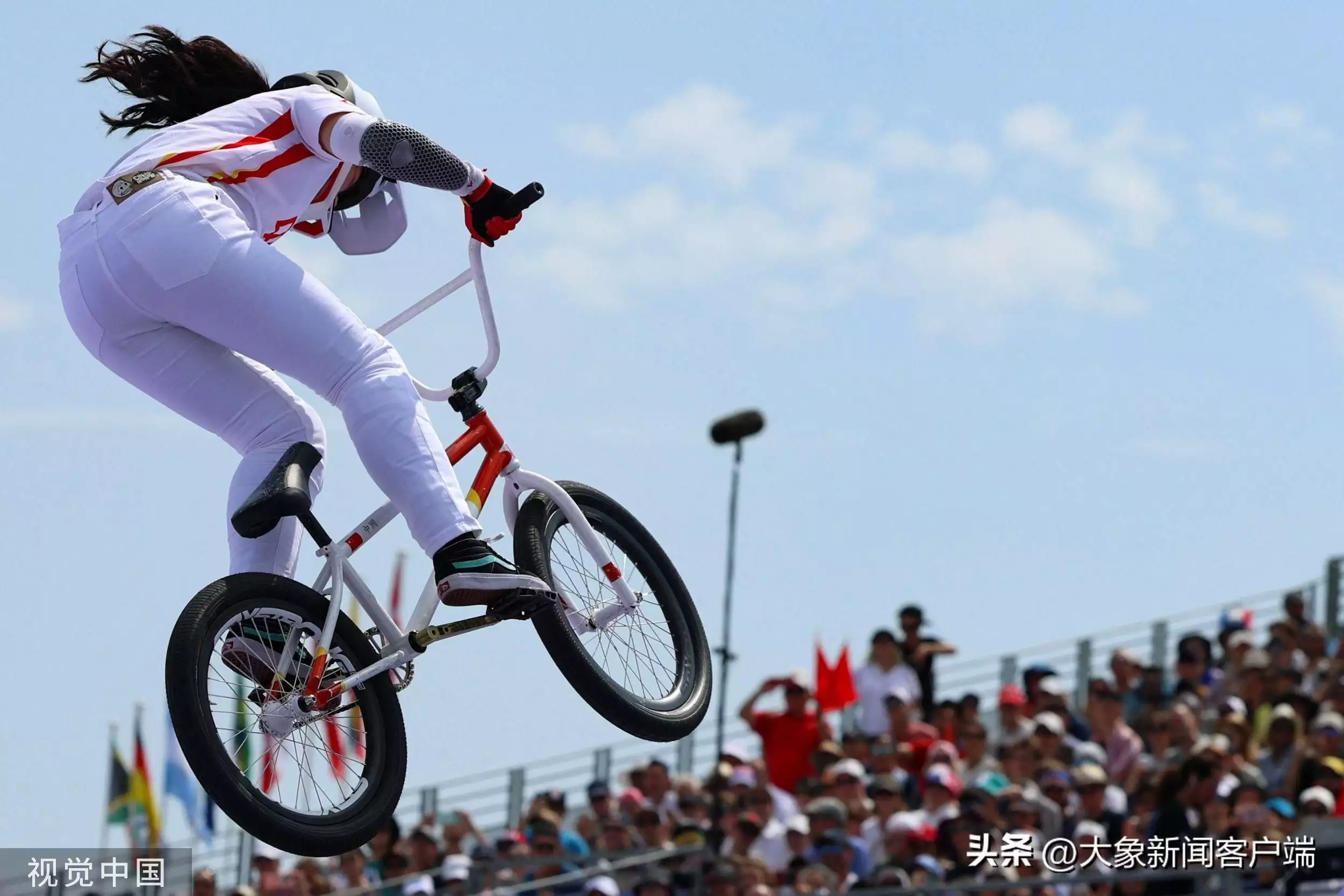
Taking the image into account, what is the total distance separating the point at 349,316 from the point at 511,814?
35.3 ft

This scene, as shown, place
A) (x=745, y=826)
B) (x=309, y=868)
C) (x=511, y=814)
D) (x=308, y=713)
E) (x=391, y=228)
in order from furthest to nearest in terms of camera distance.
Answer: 1. (x=511, y=814)
2. (x=309, y=868)
3. (x=745, y=826)
4. (x=391, y=228)
5. (x=308, y=713)

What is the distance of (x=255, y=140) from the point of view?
18.7 feet

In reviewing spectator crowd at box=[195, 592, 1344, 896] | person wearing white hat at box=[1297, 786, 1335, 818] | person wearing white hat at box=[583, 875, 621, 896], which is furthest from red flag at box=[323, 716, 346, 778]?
person wearing white hat at box=[583, 875, 621, 896]

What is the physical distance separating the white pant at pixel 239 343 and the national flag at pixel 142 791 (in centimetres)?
1548

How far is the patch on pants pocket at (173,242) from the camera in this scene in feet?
17.8

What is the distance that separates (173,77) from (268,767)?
1970 millimetres

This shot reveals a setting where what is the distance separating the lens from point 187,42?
602 cm

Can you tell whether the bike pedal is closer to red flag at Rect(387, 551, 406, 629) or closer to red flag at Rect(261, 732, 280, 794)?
red flag at Rect(261, 732, 280, 794)

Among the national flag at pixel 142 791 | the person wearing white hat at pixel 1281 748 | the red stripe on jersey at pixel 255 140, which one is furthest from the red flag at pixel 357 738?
the national flag at pixel 142 791

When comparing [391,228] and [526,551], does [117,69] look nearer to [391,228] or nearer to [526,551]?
[391,228]

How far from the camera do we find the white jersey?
5.63 meters

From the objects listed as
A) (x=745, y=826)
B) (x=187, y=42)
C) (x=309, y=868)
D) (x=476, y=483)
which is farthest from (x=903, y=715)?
(x=187, y=42)

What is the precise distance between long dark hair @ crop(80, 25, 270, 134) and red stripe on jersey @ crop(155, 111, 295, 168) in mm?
325

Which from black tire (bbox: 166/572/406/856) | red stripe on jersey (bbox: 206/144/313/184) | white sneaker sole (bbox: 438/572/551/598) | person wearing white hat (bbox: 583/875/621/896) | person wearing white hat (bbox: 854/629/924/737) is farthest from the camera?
person wearing white hat (bbox: 854/629/924/737)
